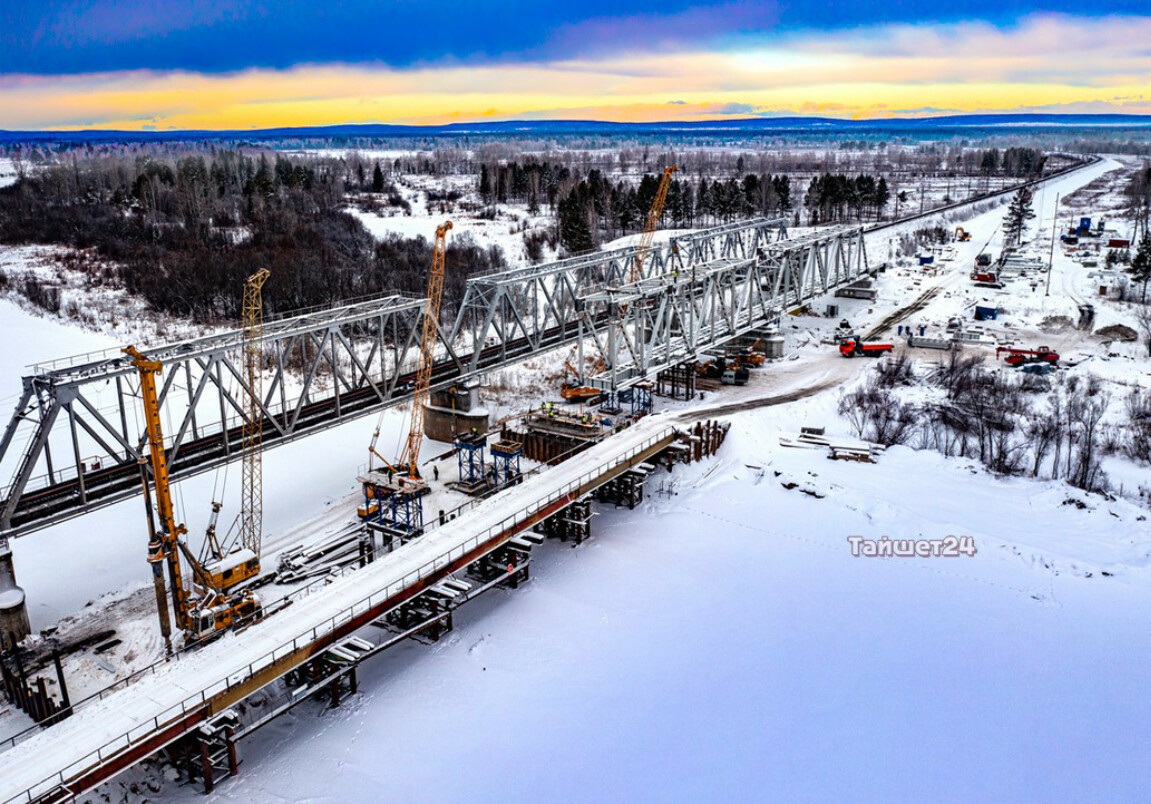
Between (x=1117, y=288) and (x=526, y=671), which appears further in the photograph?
(x=1117, y=288)

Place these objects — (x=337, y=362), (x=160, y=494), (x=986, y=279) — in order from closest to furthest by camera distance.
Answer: (x=160, y=494) < (x=337, y=362) < (x=986, y=279)

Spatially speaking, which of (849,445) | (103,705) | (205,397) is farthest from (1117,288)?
(103,705)

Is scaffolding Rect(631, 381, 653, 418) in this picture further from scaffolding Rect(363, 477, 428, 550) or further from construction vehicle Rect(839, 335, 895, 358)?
construction vehicle Rect(839, 335, 895, 358)

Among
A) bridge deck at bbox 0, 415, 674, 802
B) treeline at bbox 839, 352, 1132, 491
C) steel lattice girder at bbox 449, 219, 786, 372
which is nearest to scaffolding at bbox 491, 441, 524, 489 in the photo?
bridge deck at bbox 0, 415, 674, 802

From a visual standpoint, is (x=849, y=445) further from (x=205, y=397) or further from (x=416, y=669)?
(x=205, y=397)

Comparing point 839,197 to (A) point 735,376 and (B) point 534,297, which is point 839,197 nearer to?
(A) point 735,376

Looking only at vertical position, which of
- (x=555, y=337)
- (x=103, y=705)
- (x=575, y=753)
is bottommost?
(x=575, y=753)

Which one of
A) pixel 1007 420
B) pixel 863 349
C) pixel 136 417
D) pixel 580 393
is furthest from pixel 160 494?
pixel 863 349
